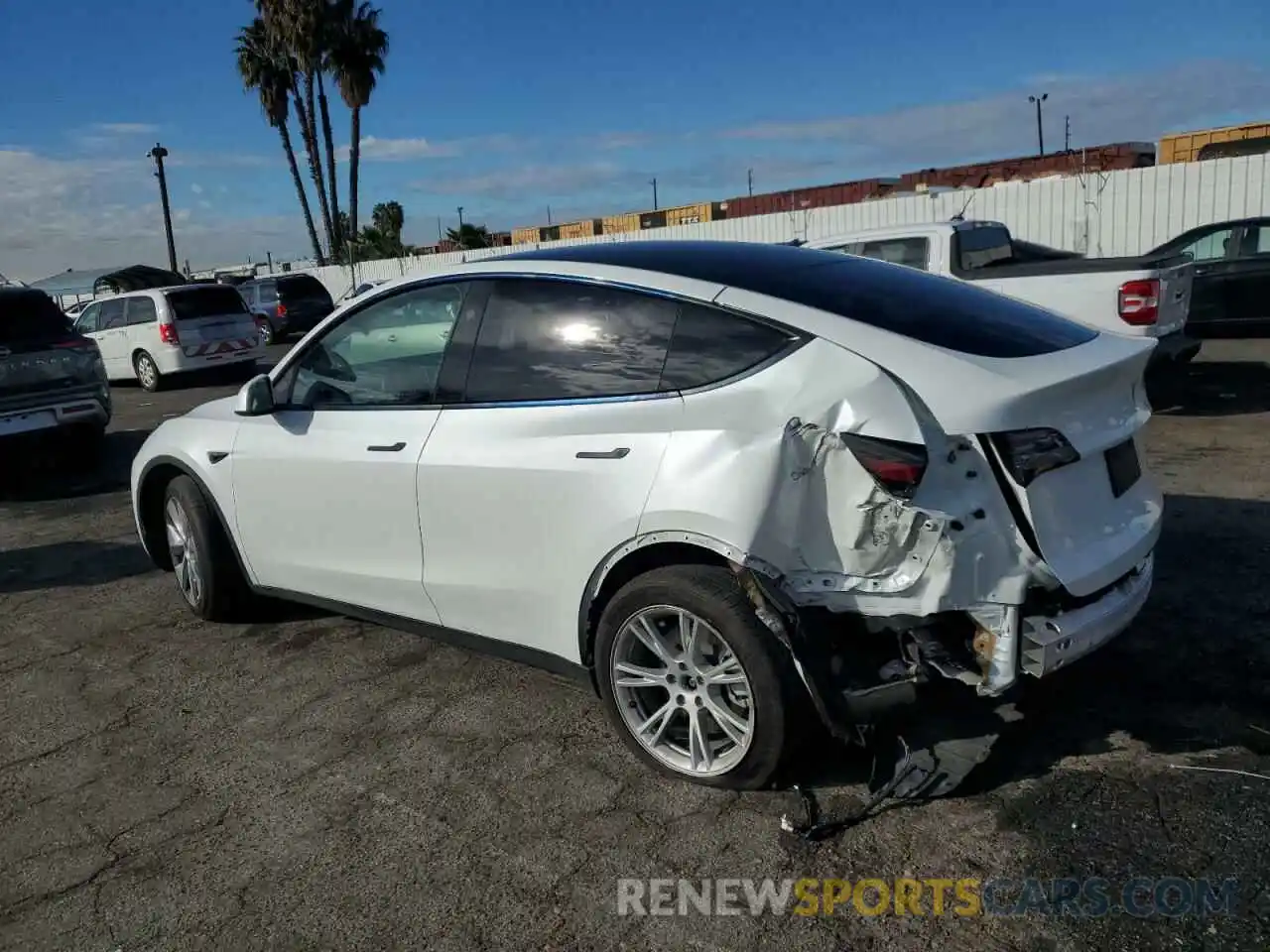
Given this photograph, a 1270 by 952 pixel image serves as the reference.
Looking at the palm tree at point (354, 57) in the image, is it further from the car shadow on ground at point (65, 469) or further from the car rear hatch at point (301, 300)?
the car shadow on ground at point (65, 469)

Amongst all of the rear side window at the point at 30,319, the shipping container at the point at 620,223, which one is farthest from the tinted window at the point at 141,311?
the shipping container at the point at 620,223

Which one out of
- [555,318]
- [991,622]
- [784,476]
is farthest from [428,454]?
[991,622]

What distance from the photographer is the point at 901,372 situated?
2992mm

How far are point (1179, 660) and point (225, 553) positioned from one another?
13.6 feet

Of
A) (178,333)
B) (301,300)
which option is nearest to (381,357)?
(178,333)

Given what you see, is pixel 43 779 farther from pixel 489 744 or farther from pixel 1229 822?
pixel 1229 822

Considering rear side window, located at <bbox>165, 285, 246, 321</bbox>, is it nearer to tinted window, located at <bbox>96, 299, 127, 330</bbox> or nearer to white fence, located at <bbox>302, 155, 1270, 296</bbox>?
tinted window, located at <bbox>96, 299, 127, 330</bbox>

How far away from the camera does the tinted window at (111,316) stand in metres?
17.7

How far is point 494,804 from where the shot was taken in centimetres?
331

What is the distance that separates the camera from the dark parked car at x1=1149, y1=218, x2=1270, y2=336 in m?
11.5

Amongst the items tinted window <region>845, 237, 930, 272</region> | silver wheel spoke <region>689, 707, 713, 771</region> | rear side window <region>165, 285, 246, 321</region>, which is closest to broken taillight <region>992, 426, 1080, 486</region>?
silver wheel spoke <region>689, 707, 713, 771</region>

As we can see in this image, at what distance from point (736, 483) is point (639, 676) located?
0.76 metres

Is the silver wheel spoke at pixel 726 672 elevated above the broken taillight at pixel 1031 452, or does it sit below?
below

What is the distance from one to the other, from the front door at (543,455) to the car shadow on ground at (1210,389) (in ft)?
22.6
